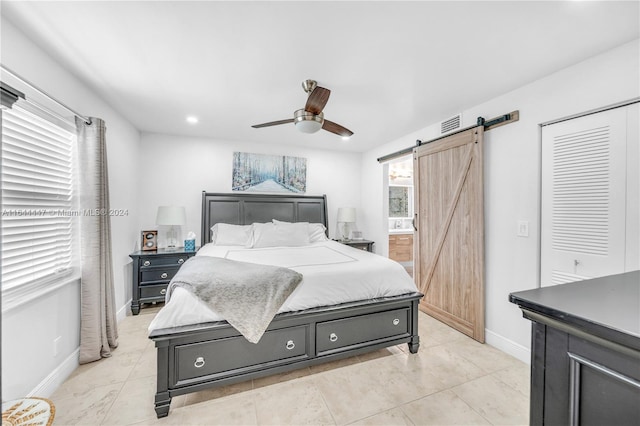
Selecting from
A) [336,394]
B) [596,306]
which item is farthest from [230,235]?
[596,306]

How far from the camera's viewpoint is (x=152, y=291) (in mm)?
3518


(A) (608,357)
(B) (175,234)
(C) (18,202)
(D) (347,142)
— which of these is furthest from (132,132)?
(A) (608,357)

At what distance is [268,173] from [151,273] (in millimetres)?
2153

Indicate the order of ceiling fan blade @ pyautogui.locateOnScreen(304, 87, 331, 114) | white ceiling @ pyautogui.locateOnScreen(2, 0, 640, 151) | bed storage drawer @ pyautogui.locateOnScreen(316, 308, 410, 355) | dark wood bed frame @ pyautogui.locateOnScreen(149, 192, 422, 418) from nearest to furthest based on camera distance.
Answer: white ceiling @ pyautogui.locateOnScreen(2, 0, 640, 151)
dark wood bed frame @ pyautogui.locateOnScreen(149, 192, 422, 418)
ceiling fan blade @ pyautogui.locateOnScreen(304, 87, 331, 114)
bed storage drawer @ pyautogui.locateOnScreen(316, 308, 410, 355)

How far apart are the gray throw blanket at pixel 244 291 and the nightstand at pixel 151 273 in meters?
1.55

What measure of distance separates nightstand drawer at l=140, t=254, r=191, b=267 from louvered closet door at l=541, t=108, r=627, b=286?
3855mm

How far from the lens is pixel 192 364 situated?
6.44ft

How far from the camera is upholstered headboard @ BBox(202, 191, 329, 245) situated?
13.9 ft

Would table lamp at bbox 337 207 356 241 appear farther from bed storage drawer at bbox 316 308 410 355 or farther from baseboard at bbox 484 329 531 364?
baseboard at bbox 484 329 531 364

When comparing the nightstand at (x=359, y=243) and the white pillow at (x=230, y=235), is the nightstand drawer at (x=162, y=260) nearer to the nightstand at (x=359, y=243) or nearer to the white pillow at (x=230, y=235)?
the white pillow at (x=230, y=235)

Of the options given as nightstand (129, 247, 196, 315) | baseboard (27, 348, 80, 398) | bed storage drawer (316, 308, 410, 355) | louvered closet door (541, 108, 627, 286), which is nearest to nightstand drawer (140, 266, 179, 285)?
nightstand (129, 247, 196, 315)

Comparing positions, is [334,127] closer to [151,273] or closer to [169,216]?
[169,216]

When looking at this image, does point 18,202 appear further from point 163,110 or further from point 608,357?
point 608,357

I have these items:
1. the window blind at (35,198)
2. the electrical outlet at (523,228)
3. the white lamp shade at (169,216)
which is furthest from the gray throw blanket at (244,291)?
the electrical outlet at (523,228)
